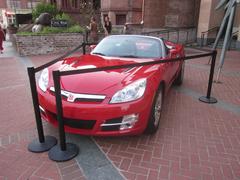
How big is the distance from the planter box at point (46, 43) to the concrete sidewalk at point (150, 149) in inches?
258

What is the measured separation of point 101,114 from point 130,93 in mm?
457

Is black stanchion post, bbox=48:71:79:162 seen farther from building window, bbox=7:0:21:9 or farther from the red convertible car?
building window, bbox=7:0:21:9

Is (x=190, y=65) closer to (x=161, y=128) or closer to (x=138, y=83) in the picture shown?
(x=161, y=128)

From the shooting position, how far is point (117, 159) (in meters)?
2.84

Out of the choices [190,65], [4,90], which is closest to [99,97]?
[4,90]

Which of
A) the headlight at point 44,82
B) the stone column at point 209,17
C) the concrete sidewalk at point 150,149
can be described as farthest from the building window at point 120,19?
the headlight at point 44,82

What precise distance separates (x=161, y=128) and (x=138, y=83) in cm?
107

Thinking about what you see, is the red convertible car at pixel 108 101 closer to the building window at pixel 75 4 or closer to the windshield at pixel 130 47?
the windshield at pixel 130 47

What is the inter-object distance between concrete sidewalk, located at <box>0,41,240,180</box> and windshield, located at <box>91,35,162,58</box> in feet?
3.86

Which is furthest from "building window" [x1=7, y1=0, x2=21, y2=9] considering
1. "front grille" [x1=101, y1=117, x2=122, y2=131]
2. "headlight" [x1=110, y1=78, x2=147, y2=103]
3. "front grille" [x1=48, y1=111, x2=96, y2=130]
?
"front grille" [x1=101, y1=117, x2=122, y2=131]

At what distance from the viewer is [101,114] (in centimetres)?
271

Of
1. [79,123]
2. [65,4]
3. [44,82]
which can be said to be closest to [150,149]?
[79,123]

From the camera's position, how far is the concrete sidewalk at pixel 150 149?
2600mm

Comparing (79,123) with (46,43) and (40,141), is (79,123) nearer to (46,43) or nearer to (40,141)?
(40,141)
